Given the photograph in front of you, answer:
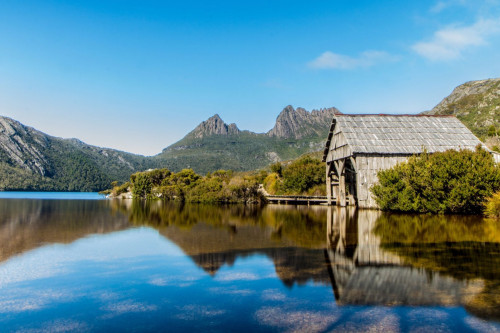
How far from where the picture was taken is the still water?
5352mm

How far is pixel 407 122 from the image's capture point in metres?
32.5

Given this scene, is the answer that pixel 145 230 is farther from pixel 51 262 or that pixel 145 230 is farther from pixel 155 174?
pixel 155 174

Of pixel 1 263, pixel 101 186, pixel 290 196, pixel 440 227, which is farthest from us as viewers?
pixel 101 186

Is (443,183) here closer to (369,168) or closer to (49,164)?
(369,168)

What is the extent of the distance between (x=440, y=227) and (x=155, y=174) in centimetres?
5323

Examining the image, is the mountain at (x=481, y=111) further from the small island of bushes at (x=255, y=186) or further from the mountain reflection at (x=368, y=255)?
the mountain reflection at (x=368, y=255)

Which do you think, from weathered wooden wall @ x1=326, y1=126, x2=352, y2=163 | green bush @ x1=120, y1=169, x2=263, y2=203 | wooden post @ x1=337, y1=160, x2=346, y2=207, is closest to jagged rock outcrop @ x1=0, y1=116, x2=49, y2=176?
green bush @ x1=120, y1=169, x2=263, y2=203

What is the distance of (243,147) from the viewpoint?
6388 inches

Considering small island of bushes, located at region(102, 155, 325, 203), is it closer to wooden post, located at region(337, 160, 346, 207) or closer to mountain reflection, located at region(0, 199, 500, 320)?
wooden post, located at region(337, 160, 346, 207)

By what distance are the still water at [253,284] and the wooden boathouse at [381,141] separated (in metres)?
15.2

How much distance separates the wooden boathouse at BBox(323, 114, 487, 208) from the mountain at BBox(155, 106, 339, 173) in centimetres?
10067

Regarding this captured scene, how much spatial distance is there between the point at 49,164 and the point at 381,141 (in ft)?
511

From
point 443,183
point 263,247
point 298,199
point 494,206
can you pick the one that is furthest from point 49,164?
point 494,206

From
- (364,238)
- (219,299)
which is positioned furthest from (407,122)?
(219,299)
